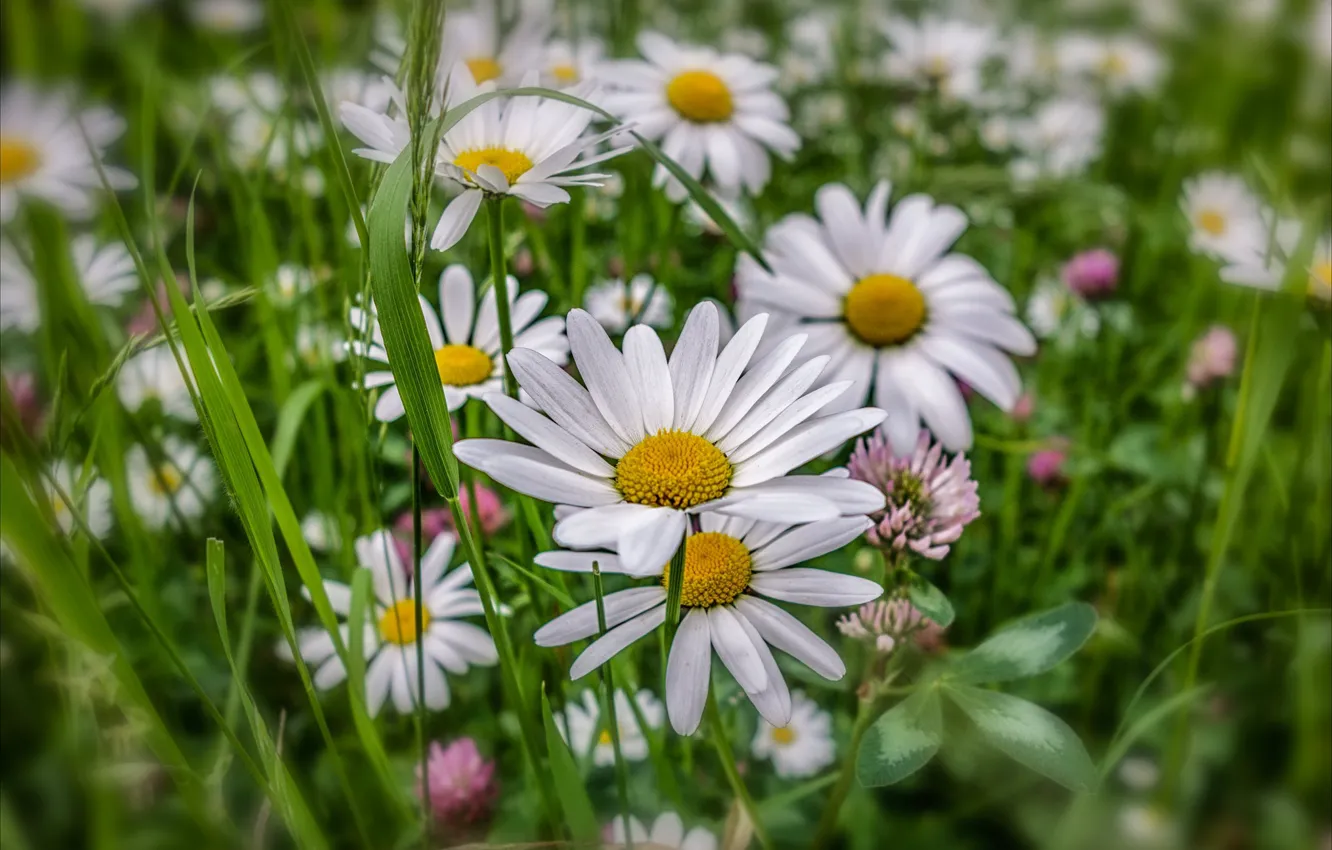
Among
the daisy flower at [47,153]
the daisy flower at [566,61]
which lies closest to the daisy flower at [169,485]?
the daisy flower at [47,153]

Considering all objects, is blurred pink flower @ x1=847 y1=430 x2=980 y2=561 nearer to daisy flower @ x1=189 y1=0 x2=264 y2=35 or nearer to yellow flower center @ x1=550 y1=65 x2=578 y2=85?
yellow flower center @ x1=550 y1=65 x2=578 y2=85

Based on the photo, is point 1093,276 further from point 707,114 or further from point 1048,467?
point 707,114

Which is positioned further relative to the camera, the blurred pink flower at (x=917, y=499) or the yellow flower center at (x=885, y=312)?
the yellow flower center at (x=885, y=312)

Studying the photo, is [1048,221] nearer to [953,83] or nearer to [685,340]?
[953,83]

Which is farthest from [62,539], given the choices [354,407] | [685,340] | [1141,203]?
[1141,203]

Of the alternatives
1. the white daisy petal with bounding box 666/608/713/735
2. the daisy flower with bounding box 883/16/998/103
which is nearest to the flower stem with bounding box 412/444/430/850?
the white daisy petal with bounding box 666/608/713/735

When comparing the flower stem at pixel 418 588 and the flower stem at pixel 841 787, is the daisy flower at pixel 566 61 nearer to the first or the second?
the flower stem at pixel 418 588

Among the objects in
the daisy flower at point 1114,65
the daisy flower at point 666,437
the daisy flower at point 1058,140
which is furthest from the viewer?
the daisy flower at point 1114,65
